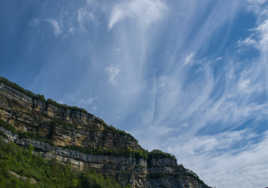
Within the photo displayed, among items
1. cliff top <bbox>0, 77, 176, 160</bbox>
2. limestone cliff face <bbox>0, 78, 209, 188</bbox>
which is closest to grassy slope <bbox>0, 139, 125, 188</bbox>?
limestone cliff face <bbox>0, 78, 209, 188</bbox>

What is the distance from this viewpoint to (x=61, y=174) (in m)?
46.6

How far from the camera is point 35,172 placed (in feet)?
130

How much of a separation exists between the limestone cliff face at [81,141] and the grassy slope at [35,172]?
16.8 ft

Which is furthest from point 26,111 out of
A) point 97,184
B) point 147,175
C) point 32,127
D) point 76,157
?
point 147,175

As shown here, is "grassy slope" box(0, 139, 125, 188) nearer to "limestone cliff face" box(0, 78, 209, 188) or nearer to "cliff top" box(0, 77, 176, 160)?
"limestone cliff face" box(0, 78, 209, 188)

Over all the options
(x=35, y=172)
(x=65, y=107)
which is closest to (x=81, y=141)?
(x=65, y=107)

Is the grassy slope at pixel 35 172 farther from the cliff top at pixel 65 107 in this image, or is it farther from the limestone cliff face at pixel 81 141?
the cliff top at pixel 65 107

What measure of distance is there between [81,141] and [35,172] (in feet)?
78.6

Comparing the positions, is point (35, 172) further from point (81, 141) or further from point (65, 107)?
point (65, 107)

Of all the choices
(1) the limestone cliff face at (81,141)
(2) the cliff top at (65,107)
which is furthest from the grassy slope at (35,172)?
(2) the cliff top at (65,107)

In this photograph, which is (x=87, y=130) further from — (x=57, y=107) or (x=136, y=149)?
(x=136, y=149)

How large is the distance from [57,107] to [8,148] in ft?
83.3

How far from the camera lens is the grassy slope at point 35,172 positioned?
33.4m

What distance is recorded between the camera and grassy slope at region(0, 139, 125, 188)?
33375 millimetres
